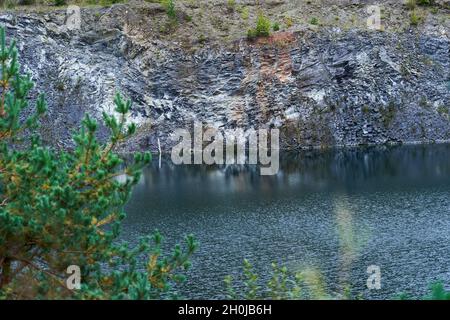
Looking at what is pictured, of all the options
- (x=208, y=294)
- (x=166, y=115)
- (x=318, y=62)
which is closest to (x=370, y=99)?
(x=318, y=62)

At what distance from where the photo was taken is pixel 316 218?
3881cm

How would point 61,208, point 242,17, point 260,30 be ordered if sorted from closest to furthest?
point 61,208 < point 260,30 < point 242,17

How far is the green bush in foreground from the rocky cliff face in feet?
184

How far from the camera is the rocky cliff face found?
71.8 meters

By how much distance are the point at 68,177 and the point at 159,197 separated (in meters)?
33.9

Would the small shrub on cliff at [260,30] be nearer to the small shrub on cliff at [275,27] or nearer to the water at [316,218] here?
the small shrub on cliff at [275,27]

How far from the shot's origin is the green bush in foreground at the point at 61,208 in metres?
13.4

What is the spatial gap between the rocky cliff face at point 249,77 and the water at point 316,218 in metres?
9.15

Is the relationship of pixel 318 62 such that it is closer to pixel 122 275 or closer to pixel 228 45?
pixel 228 45

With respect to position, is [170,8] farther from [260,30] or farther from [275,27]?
[275,27]

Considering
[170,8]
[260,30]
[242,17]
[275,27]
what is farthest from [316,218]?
[170,8]

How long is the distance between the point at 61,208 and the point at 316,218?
26976 mm

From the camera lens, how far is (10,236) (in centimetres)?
1378

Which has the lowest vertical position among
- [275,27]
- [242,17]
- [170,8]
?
[275,27]
